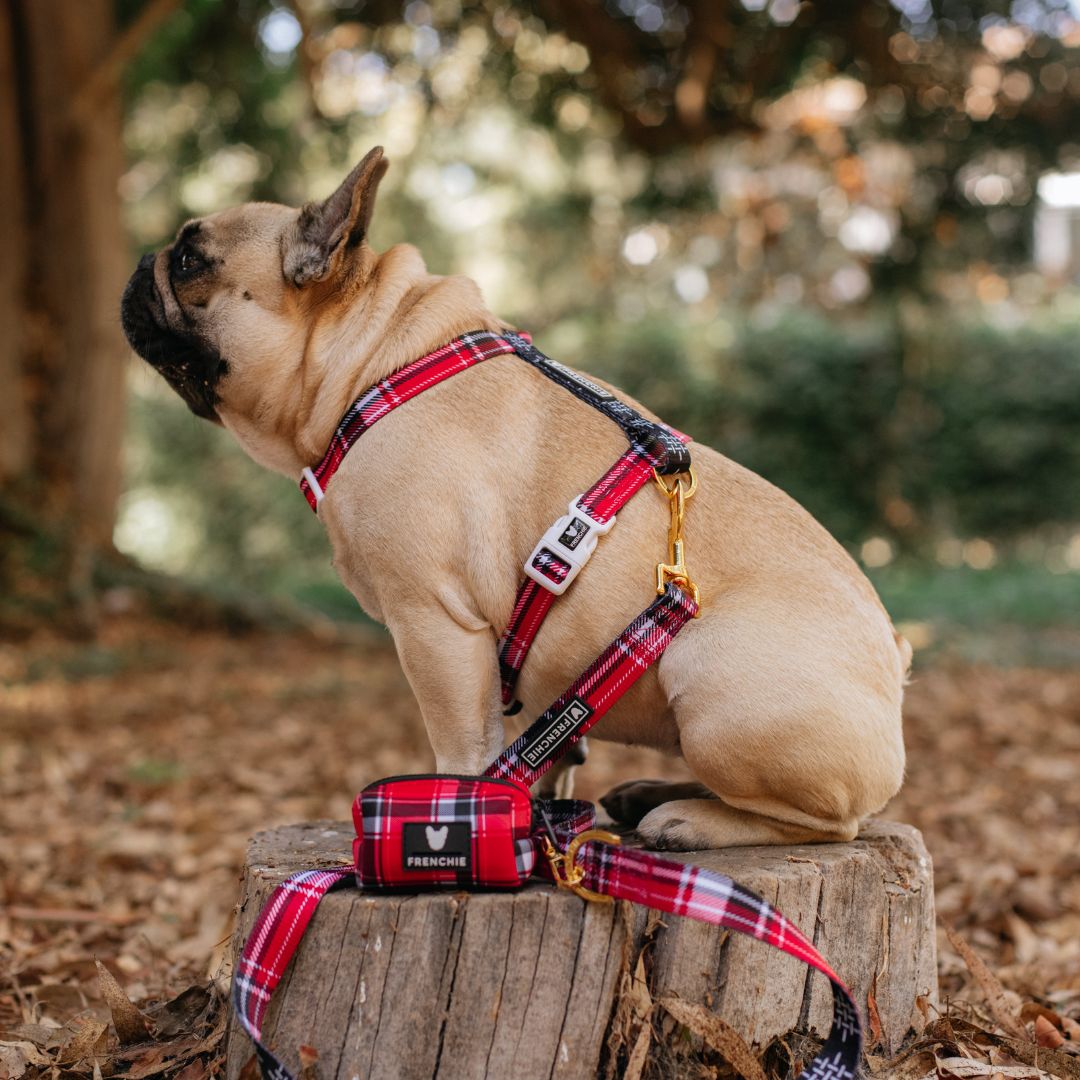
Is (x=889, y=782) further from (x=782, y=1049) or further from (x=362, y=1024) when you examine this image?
(x=362, y=1024)

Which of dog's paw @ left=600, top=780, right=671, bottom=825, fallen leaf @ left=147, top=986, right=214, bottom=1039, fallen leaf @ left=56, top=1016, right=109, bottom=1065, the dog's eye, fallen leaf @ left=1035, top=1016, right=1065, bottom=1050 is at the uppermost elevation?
the dog's eye

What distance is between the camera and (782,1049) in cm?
256

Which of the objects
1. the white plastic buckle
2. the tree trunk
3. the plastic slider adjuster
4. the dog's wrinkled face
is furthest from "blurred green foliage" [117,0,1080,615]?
the plastic slider adjuster

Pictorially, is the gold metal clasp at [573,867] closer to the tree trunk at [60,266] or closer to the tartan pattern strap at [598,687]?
the tartan pattern strap at [598,687]

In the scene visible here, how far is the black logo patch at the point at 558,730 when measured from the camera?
2.71 m

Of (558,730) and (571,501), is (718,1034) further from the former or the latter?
(571,501)

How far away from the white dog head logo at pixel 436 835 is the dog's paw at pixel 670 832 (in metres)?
0.62

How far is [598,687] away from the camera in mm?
2703


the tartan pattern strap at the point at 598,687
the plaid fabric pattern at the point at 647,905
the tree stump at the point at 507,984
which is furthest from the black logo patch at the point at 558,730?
the tree stump at the point at 507,984

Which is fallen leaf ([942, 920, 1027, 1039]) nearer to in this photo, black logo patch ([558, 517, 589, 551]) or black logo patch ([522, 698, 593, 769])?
black logo patch ([522, 698, 593, 769])

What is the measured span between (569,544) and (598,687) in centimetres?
34

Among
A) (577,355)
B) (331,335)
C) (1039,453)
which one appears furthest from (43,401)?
(1039,453)

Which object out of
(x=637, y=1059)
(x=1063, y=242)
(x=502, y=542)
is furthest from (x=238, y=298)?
(x=1063, y=242)

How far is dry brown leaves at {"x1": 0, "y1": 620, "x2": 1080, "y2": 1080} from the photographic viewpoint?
9.46 feet
